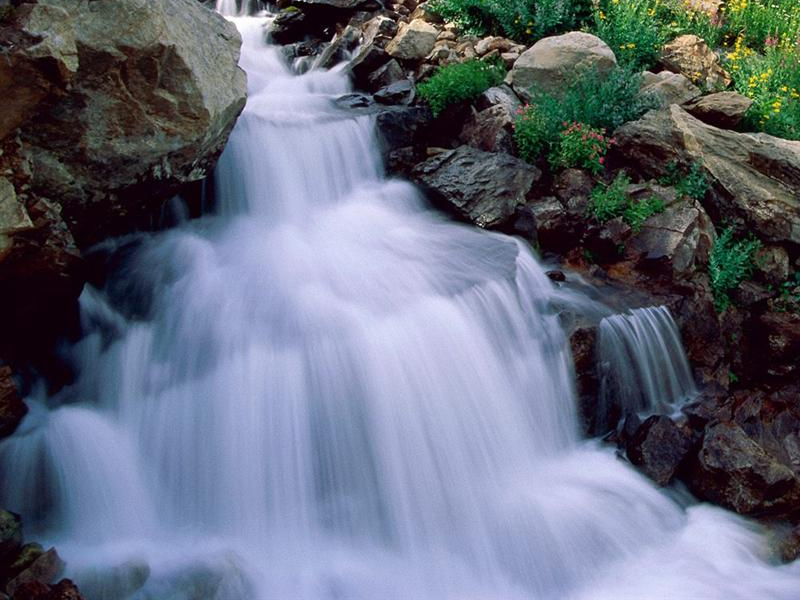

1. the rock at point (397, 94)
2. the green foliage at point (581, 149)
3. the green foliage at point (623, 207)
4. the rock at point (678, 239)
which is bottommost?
the rock at point (678, 239)

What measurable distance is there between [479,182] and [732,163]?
2352 millimetres

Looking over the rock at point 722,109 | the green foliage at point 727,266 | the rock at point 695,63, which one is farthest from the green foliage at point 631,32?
the green foliage at point 727,266

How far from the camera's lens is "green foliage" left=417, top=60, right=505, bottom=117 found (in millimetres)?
7496

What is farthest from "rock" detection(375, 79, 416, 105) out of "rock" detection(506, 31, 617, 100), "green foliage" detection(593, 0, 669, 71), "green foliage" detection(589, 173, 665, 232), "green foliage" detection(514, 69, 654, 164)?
"green foliage" detection(593, 0, 669, 71)

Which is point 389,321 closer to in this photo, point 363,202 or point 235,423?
point 235,423

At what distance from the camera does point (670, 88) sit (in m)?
7.61

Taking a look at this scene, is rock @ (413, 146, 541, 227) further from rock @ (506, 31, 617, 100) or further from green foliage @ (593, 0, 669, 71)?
green foliage @ (593, 0, 669, 71)

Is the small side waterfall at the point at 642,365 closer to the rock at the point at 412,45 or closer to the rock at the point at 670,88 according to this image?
the rock at the point at 670,88

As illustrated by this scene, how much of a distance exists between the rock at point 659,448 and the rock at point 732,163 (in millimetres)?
2402

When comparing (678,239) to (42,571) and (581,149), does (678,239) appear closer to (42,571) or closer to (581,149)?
(581,149)

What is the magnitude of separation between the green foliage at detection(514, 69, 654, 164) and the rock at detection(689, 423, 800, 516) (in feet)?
10.5

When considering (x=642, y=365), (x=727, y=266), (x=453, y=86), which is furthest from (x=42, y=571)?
(x=453, y=86)

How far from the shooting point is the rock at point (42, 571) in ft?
11.5

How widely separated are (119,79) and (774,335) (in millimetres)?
5591
